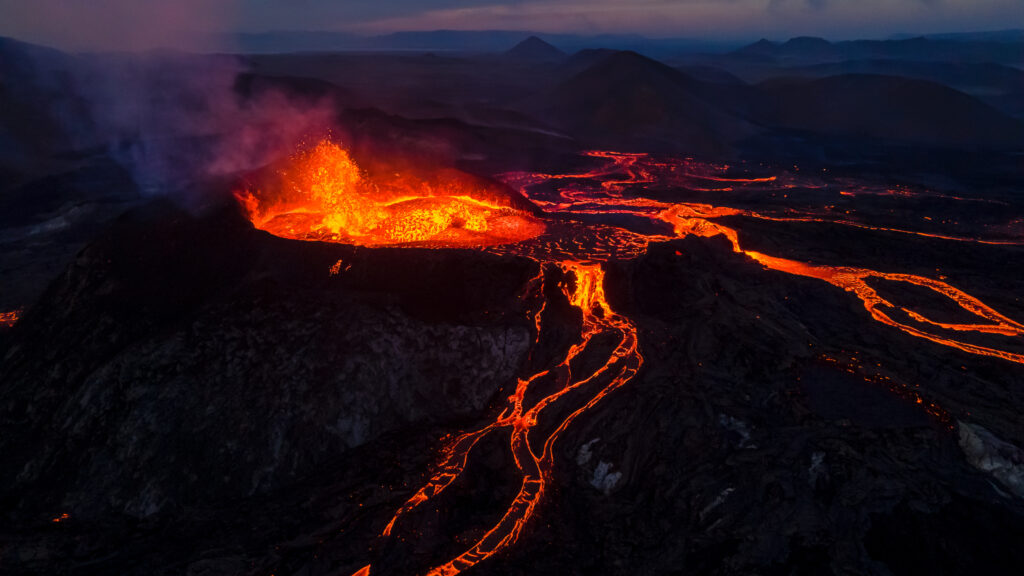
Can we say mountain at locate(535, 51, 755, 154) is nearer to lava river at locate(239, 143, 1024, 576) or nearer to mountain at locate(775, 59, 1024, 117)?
lava river at locate(239, 143, 1024, 576)

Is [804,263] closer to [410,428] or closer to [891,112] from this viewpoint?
[410,428]

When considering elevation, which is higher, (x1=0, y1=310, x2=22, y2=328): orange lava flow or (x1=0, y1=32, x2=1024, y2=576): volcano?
(x1=0, y1=32, x2=1024, y2=576): volcano

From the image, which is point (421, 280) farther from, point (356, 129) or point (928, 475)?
point (356, 129)

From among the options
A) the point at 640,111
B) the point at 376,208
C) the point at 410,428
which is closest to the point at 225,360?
the point at 410,428

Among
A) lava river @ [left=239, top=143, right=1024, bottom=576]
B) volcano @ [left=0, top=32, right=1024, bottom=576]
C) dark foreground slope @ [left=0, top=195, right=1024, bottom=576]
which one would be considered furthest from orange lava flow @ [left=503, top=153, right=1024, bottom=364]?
dark foreground slope @ [left=0, top=195, right=1024, bottom=576]

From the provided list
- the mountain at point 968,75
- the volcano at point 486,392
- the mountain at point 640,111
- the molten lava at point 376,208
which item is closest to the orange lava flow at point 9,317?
the volcano at point 486,392

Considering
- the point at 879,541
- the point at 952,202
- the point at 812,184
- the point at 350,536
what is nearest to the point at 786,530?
the point at 879,541
